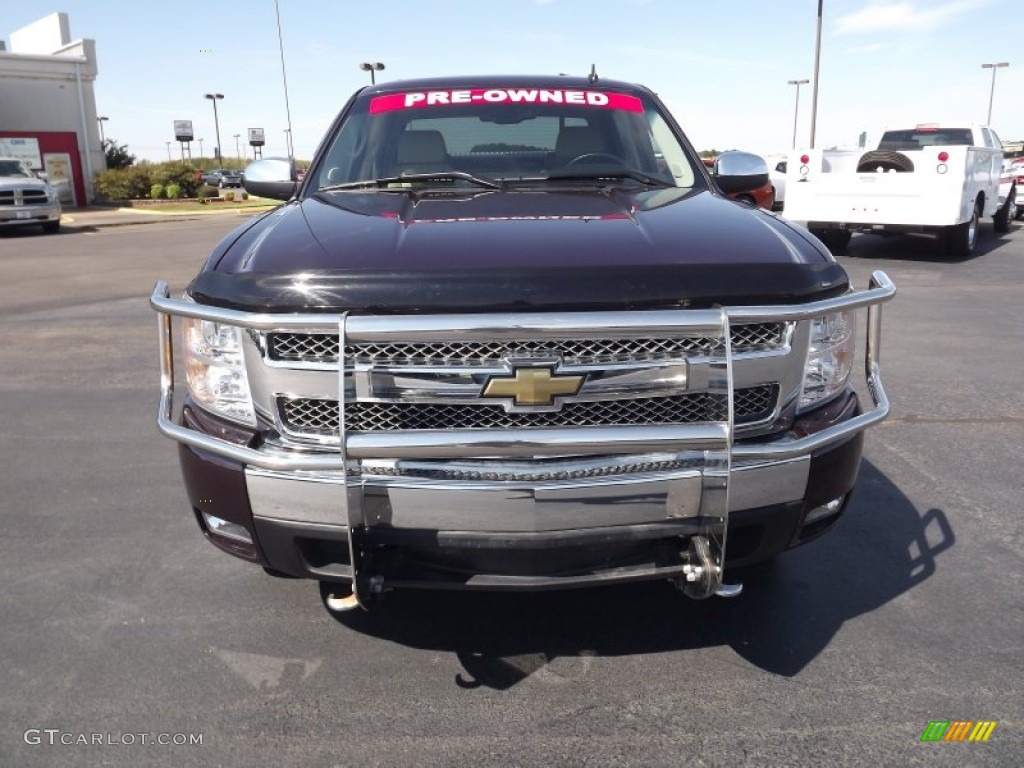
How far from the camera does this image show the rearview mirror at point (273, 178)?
4.23 meters

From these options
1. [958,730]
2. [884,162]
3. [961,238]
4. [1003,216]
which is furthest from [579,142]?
[1003,216]

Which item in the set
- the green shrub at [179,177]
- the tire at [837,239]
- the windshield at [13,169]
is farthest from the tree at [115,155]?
the tire at [837,239]

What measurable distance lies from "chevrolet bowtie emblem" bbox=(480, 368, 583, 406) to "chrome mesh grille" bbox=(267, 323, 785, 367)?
5 centimetres

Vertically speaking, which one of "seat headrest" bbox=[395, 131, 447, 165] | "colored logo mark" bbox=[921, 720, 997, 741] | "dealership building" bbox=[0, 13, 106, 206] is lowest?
"colored logo mark" bbox=[921, 720, 997, 741]

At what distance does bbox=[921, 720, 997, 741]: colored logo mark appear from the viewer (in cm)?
236

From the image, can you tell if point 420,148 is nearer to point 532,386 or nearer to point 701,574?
point 532,386

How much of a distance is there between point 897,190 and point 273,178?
10060mm

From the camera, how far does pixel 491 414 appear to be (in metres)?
2.26

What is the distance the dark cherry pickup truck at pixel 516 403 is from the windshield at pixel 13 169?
71.6ft

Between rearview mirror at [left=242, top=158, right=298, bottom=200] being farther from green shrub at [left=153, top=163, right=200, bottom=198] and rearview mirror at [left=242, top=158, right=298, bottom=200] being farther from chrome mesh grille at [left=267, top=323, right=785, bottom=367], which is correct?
green shrub at [left=153, top=163, right=200, bottom=198]

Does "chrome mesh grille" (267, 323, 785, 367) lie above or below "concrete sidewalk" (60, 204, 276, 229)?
above

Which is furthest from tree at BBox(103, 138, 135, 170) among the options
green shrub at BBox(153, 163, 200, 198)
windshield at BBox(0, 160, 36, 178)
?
windshield at BBox(0, 160, 36, 178)

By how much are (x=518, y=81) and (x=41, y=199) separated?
65.1 ft

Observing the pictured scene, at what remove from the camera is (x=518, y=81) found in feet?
14.0
